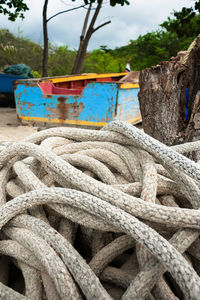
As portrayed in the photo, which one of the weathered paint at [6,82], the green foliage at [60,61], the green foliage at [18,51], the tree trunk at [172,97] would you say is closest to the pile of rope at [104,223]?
the tree trunk at [172,97]

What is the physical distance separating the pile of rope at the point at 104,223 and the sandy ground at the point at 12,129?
2.28 meters

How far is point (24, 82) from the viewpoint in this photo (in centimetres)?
356

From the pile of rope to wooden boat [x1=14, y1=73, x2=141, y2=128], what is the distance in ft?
8.25

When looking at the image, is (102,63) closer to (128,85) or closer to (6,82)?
(6,82)

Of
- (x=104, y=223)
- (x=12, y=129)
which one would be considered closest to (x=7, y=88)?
(x=12, y=129)

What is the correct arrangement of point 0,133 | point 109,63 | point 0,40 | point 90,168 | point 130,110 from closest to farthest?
point 90,168 < point 0,133 < point 130,110 < point 0,40 < point 109,63

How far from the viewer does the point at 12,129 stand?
3.68 meters

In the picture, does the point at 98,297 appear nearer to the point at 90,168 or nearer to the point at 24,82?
the point at 90,168

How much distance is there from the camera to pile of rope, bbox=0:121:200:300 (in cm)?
57

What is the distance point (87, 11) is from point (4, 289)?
7.27 metres

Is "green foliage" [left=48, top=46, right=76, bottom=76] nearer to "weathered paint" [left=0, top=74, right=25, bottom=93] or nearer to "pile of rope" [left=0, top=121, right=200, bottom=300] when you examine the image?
"weathered paint" [left=0, top=74, right=25, bottom=93]

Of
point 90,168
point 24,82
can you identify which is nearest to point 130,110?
point 24,82

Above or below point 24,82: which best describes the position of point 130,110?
below

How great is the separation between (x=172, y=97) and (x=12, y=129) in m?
2.75
